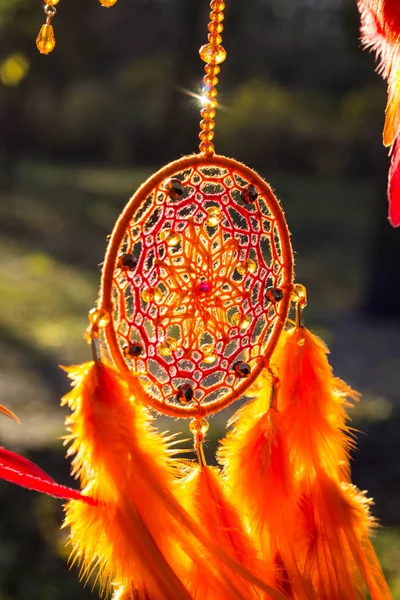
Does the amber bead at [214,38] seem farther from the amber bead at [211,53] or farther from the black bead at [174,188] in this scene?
the black bead at [174,188]

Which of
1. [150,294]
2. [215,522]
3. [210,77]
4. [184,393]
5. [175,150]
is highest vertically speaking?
[175,150]

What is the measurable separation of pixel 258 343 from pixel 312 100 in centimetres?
823

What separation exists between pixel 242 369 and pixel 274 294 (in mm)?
100

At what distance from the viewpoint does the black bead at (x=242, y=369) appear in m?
1.00

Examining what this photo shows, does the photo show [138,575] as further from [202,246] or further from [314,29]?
[314,29]

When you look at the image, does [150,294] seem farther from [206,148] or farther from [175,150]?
[175,150]

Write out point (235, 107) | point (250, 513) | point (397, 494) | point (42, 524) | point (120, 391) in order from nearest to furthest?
point (120, 391)
point (250, 513)
point (42, 524)
point (397, 494)
point (235, 107)

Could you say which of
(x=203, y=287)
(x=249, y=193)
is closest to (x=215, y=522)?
(x=203, y=287)

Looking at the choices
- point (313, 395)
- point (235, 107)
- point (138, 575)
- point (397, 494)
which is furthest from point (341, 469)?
point (235, 107)

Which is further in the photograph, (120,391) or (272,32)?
(272,32)

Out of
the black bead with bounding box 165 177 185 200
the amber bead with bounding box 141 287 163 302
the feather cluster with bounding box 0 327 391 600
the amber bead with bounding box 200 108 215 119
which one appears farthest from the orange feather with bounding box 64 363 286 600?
Answer: the amber bead with bounding box 200 108 215 119

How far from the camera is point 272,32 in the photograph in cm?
855

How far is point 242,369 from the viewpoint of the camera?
1.00 m

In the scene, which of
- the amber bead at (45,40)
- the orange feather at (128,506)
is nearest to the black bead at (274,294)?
the orange feather at (128,506)
